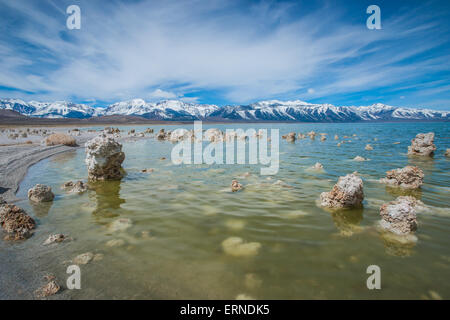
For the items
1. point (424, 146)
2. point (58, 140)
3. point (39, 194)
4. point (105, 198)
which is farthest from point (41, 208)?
point (424, 146)

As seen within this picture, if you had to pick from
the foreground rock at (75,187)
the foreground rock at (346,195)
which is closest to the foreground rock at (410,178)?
the foreground rock at (346,195)

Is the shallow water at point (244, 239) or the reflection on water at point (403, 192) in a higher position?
the reflection on water at point (403, 192)

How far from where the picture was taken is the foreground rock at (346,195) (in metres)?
6.87

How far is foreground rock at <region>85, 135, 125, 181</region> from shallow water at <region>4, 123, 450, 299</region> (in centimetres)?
153

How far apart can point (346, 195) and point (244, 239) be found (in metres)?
3.81

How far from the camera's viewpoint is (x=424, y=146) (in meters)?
18.4

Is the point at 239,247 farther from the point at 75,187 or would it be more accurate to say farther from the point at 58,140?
the point at 58,140

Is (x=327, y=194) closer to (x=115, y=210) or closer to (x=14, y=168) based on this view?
(x=115, y=210)

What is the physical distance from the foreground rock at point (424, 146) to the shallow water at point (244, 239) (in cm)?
1117

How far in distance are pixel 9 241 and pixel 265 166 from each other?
1196cm

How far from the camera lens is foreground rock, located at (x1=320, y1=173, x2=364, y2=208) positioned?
22.5ft

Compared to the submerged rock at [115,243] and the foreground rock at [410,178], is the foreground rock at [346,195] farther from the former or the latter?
the submerged rock at [115,243]

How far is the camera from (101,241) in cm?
514
